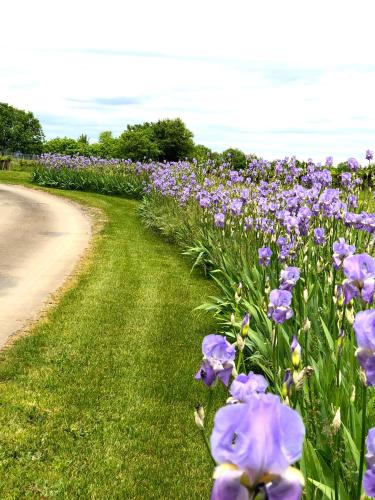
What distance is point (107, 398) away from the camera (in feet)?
17.3

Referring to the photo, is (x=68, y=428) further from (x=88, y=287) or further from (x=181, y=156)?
(x=181, y=156)

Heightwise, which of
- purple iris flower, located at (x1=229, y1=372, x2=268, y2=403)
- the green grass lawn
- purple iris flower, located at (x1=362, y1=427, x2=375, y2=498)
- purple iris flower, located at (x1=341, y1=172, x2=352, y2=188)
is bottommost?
the green grass lawn

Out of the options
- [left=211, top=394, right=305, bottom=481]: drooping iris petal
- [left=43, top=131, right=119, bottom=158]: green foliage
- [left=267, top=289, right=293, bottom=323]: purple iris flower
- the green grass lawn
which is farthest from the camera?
[left=43, top=131, right=119, bottom=158]: green foliage

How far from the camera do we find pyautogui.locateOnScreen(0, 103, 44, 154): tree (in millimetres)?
83438

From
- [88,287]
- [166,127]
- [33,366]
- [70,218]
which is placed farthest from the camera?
[166,127]

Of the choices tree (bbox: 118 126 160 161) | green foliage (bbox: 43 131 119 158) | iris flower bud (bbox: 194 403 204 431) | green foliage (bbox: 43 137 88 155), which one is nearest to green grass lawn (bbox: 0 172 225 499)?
iris flower bud (bbox: 194 403 204 431)

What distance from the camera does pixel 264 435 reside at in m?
0.89

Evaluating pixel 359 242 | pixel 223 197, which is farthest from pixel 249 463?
pixel 223 197

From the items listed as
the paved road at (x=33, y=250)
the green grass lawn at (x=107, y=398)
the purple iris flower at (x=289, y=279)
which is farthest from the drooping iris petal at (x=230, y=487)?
the paved road at (x=33, y=250)

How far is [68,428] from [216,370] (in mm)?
3260

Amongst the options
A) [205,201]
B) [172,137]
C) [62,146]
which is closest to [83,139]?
[62,146]

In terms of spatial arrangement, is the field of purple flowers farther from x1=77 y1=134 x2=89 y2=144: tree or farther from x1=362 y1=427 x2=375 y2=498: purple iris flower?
x1=77 y1=134 x2=89 y2=144: tree

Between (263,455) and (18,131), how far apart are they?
89.1 meters

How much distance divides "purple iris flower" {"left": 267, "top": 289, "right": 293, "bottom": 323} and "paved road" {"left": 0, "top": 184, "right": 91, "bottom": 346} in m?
4.77
